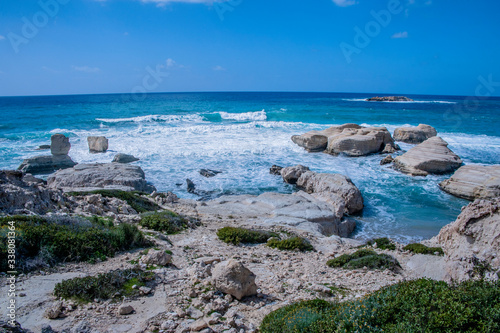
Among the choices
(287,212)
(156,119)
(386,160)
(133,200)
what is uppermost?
(156,119)

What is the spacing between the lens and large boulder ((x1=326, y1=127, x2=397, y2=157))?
2873 centimetres

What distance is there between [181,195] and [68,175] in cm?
629

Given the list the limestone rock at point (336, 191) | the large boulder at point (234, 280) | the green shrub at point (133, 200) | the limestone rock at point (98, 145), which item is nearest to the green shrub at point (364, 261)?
the large boulder at point (234, 280)

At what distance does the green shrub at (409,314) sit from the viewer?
4656mm

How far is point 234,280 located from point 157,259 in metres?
2.34

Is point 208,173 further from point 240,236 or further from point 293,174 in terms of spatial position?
point 240,236

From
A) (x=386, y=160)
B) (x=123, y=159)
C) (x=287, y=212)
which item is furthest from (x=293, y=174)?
(x=123, y=159)

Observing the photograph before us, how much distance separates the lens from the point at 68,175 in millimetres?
17359

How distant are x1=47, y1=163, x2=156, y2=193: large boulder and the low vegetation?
593 centimetres

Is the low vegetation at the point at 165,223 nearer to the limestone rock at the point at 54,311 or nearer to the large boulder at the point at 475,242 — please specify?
the limestone rock at the point at 54,311

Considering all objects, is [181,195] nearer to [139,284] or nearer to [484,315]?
[139,284]

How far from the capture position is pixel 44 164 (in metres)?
21.8

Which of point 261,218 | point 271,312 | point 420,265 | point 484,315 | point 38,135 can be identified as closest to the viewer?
point 484,315

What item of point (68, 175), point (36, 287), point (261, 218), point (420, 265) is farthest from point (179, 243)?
point (68, 175)
